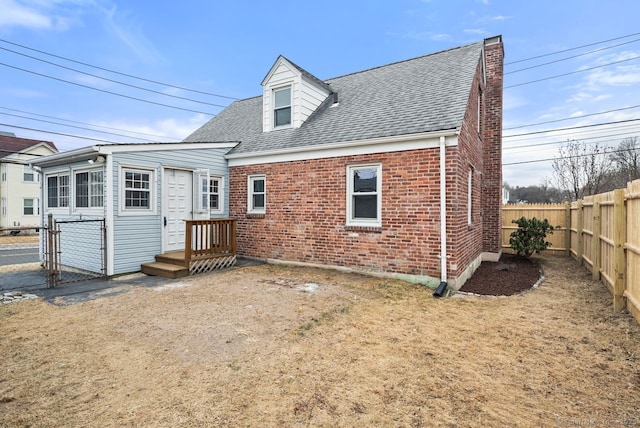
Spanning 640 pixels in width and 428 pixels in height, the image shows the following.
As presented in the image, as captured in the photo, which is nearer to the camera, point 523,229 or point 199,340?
point 199,340

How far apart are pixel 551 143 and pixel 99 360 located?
28980mm

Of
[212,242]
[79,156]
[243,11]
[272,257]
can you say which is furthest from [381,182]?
[243,11]

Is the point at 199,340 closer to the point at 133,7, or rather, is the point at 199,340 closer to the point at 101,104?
the point at 133,7

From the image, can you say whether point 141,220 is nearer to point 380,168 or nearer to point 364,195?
point 364,195

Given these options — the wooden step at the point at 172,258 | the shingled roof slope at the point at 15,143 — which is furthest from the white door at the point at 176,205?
the shingled roof slope at the point at 15,143

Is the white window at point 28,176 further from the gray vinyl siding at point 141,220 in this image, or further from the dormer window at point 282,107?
the dormer window at point 282,107

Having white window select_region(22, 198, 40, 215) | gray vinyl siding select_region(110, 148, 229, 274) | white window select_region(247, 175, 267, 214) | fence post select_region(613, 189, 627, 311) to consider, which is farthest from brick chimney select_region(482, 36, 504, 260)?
white window select_region(22, 198, 40, 215)

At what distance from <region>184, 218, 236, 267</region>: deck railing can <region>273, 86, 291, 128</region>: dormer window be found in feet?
12.6

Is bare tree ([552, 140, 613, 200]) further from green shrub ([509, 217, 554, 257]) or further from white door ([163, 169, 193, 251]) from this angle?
white door ([163, 169, 193, 251])

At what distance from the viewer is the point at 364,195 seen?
→ 826 centimetres

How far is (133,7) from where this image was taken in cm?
1252

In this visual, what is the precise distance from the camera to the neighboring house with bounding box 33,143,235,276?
7.98 m

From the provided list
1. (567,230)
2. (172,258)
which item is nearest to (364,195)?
(172,258)

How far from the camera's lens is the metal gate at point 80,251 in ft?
26.3
